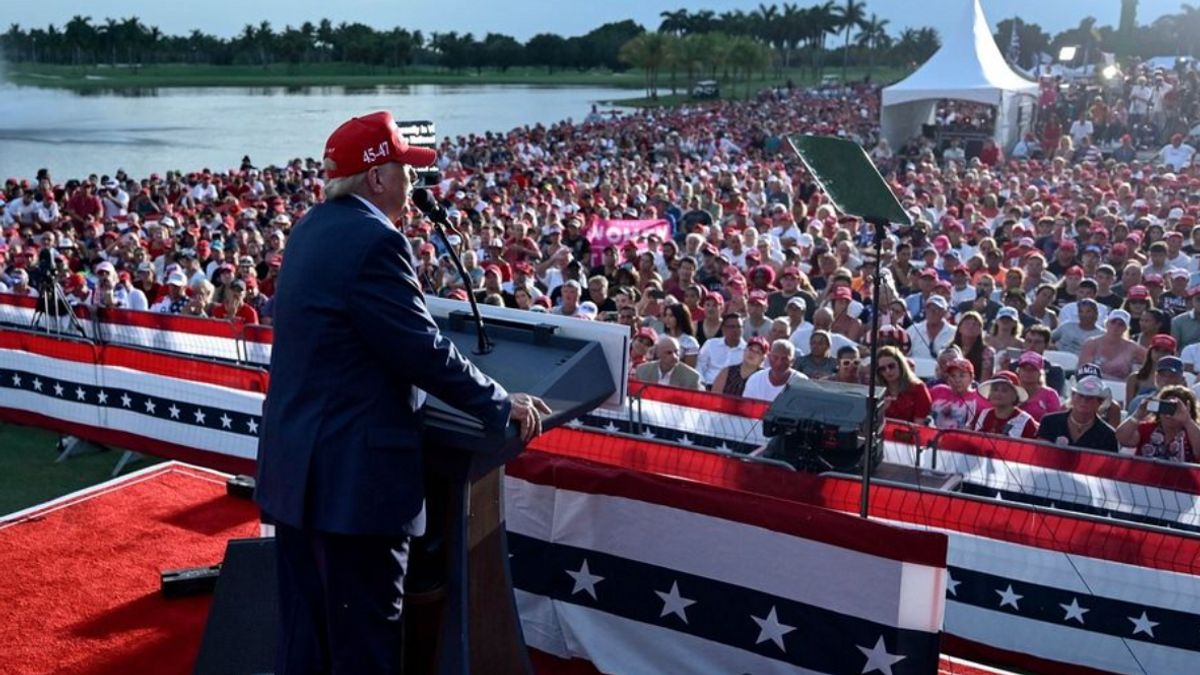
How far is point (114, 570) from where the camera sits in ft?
17.9

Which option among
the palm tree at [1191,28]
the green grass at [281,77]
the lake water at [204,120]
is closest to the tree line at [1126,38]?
the palm tree at [1191,28]

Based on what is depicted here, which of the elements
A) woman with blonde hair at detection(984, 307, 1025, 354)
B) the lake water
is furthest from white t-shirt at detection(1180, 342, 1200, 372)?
the lake water

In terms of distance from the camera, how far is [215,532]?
595 centimetres

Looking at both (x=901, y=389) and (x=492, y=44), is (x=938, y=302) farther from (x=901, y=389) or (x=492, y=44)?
(x=492, y=44)

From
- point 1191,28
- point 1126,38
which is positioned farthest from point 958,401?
point 1126,38

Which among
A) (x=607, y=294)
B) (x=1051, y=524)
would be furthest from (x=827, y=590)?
(x=607, y=294)

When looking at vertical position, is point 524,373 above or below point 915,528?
above

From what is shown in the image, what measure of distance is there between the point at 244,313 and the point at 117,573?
5.48m

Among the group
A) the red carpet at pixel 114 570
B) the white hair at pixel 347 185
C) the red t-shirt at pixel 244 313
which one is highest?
the white hair at pixel 347 185

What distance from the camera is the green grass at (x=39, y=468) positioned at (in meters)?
7.58

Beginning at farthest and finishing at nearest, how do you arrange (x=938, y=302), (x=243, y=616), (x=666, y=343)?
1. (x=938, y=302)
2. (x=666, y=343)
3. (x=243, y=616)

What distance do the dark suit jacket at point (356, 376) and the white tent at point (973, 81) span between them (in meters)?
26.5

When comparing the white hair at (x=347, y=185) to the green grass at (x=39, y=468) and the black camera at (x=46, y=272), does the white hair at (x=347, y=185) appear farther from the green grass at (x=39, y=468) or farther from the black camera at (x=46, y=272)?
the black camera at (x=46, y=272)

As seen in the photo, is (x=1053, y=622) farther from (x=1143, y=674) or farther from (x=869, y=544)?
(x=869, y=544)
